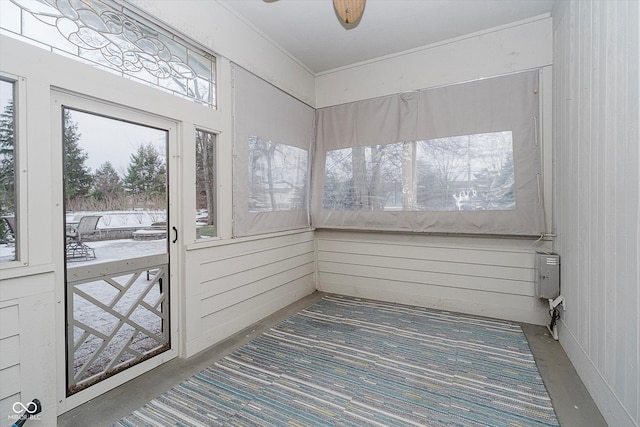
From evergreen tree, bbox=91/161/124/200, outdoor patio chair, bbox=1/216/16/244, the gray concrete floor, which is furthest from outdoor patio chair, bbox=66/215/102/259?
the gray concrete floor

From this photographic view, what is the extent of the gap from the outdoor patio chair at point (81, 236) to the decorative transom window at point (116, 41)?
1.00 meters

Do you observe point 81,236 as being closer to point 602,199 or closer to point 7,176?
point 7,176

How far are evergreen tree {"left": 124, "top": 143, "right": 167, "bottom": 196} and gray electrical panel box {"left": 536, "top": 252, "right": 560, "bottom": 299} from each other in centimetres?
338

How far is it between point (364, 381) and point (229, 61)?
2918 mm

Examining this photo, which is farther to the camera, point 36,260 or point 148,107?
→ point 148,107

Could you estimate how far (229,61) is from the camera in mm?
2818

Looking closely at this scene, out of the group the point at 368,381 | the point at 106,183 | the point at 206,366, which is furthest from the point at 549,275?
the point at 106,183

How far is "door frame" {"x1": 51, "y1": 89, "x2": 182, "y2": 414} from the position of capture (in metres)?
1.77

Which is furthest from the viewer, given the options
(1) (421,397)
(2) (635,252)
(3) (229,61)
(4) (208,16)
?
(3) (229,61)

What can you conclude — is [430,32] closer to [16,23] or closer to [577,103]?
[577,103]

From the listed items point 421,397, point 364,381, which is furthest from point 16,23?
point 421,397

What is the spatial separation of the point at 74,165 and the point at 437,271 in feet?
11.4

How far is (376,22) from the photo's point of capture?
3037mm

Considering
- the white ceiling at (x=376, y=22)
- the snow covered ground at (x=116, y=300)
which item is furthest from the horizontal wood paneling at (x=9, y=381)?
the white ceiling at (x=376, y=22)
